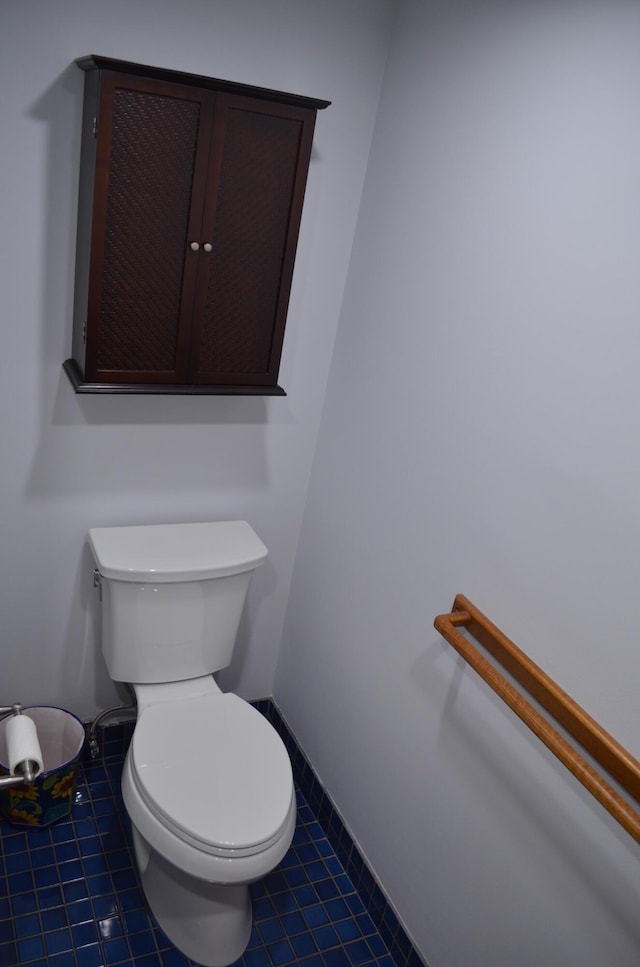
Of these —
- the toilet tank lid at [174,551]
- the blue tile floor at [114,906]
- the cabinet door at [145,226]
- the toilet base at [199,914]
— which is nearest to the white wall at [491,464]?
the blue tile floor at [114,906]

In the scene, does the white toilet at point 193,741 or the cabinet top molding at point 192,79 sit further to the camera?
the white toilet at point 193,741

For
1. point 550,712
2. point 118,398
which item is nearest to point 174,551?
point 118,398

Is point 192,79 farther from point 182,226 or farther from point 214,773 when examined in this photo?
point 214,773

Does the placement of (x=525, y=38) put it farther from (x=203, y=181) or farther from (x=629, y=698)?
(x=629, y=698)

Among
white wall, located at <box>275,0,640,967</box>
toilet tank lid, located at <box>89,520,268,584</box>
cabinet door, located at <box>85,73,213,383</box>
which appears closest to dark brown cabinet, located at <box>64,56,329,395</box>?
cabinet door, located at <box>85,73,213,383</box>

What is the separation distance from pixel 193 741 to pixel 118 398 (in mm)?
828

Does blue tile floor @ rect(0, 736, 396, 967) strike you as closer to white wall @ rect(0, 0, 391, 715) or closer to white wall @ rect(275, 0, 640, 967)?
white wall @ rect(275, 0, 640, 967)

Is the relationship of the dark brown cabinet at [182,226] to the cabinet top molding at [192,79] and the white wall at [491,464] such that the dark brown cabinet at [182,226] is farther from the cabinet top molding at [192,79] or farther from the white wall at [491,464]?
the white wall at [491,464]

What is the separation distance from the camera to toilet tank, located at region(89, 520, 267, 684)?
179 cm

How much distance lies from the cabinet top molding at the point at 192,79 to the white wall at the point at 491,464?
10.9 inches

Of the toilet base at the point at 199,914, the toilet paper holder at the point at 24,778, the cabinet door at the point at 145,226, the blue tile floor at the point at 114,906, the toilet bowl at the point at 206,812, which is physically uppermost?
the cabinet door at the point at 145,226

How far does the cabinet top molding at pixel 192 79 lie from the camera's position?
1.38 metres

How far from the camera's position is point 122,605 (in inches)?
71.2

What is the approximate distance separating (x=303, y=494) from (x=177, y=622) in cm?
53
